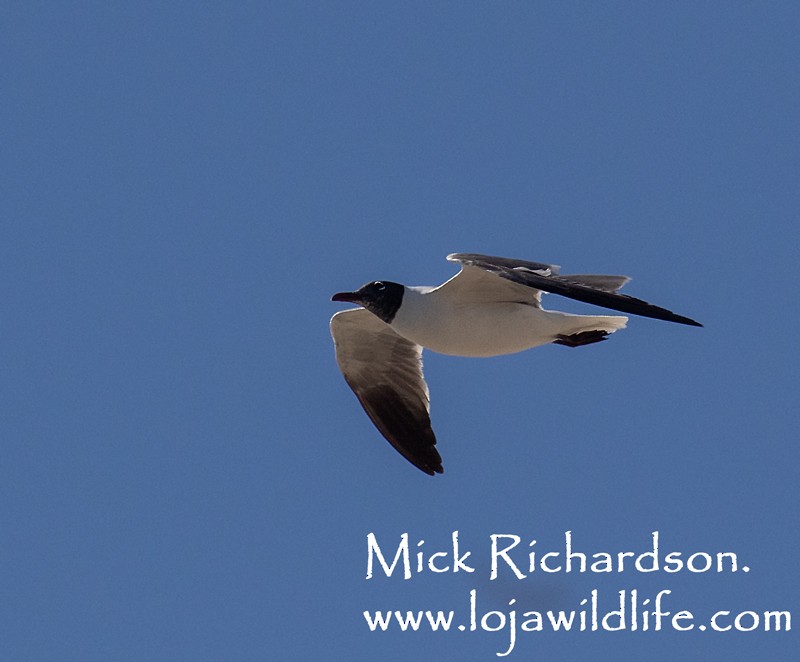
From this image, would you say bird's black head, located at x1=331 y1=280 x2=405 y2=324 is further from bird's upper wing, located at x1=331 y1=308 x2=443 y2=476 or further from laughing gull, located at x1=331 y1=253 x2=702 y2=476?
bird's upper wing, located at x1=331 y1=308 x2=443 y2=476

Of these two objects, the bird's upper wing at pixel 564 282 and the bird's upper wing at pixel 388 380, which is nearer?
the bird's upper wing at pixel 564 282

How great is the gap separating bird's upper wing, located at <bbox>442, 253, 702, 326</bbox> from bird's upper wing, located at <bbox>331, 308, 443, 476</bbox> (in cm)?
142

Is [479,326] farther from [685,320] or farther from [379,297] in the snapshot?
[685,320]

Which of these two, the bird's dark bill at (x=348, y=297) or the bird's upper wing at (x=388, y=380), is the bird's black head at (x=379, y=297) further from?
the bird's upper wing at (x=388, y=380)

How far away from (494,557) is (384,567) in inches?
30.4

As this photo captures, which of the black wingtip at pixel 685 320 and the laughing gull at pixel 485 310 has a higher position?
the laughing gull at pixel 485 310

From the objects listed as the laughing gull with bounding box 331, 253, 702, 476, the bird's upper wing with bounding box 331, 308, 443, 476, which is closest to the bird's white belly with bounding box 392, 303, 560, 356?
the laughing gull with bounding box 331, 253, 702, 476

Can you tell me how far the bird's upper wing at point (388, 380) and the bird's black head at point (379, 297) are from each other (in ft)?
2.73

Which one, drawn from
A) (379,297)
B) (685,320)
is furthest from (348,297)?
(685,320)

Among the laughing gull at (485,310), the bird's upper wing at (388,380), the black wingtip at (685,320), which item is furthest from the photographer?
the bird's upper wing at (388,380)

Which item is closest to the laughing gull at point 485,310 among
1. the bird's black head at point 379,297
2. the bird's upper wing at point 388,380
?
the bird's black head at point 379,297

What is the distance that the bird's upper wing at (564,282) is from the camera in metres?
7.98

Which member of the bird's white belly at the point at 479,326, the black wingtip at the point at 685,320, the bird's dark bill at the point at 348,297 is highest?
the bird's dark bill at the point at 348,297

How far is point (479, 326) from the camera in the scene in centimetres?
950
